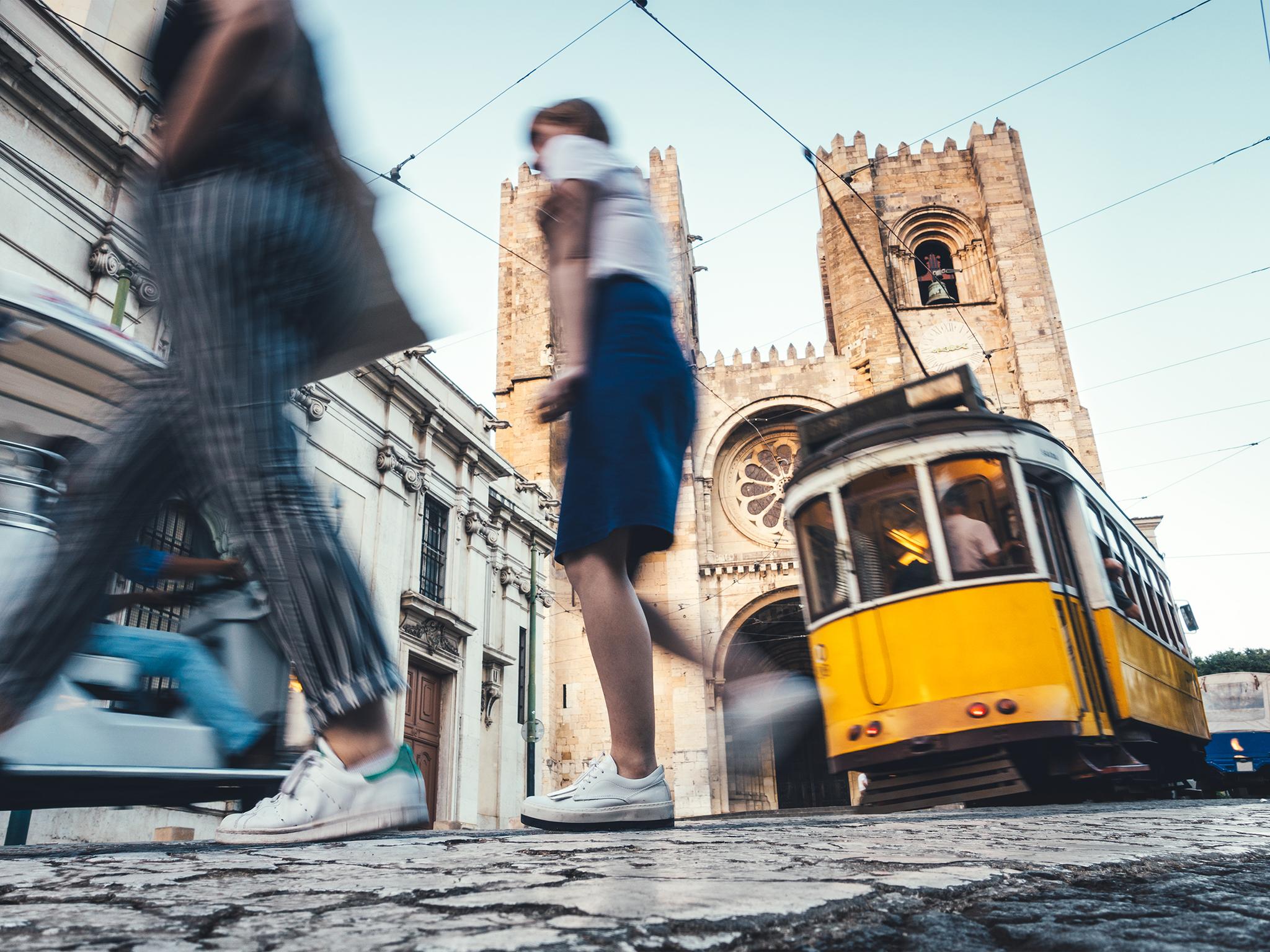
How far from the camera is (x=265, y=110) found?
1913 millimetres

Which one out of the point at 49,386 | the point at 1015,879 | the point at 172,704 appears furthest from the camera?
the point at 49,386

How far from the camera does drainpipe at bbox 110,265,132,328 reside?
908 cm

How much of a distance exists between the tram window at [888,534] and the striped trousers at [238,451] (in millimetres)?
5182

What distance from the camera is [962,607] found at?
6.12 meters

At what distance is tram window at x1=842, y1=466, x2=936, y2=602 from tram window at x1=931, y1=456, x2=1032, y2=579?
18 cm

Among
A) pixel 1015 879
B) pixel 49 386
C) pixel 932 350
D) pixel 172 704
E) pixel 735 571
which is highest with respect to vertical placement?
pixel 932 350

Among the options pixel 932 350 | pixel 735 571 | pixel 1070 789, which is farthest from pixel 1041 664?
pixel 932 350

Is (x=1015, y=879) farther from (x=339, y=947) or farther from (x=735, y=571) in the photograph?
(x=735, y=571)

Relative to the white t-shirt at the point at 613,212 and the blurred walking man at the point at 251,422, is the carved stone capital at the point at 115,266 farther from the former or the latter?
the blurred walking man at the point at 251,422

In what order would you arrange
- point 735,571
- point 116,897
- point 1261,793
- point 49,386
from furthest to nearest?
point 735,571, point 1261,793, point 49,386, point 116,897

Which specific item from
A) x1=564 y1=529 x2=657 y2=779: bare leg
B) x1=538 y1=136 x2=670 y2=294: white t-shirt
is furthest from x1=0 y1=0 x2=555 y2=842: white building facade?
x1=538 y1=136 x2=670 y2=294: white t-shirt

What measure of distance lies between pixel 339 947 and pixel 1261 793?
1328cm

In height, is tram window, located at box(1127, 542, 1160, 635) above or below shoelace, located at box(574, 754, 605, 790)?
above

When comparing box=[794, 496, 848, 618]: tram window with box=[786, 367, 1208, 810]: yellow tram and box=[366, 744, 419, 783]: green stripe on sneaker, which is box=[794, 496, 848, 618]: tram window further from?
box=[366, 744, 419, 783]: green stripe on sneaker
